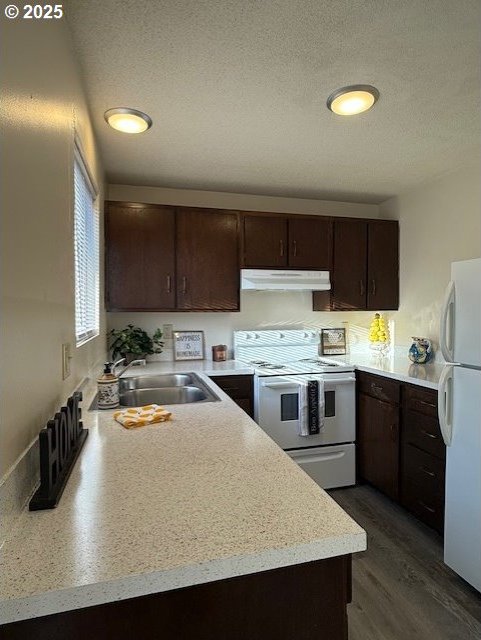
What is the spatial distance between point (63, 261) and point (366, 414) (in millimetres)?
2407

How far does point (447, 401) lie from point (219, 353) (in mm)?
1786

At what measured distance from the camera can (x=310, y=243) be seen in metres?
3.19

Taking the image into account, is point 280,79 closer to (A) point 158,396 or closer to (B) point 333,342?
(A) point 158,396

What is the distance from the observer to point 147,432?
1.34 metres

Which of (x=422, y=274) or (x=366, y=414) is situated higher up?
(x=422, y=274)

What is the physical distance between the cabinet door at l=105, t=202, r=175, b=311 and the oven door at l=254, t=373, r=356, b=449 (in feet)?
3.40

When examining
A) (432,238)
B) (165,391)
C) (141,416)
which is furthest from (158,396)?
(432,238)

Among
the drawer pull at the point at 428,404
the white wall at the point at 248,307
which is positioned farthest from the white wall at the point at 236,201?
the drawer pull at the point at 428,404

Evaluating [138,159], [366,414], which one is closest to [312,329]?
[366,414]

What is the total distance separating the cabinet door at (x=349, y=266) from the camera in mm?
3260

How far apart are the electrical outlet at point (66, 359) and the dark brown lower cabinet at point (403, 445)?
2.00 metres

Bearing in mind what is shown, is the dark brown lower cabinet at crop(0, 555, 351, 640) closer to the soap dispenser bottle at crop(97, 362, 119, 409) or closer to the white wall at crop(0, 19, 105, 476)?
the white wall at crop(0, 19, 105, 476)

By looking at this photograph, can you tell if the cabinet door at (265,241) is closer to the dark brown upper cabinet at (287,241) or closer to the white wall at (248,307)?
the dark brown upper cabinet at (287,241)

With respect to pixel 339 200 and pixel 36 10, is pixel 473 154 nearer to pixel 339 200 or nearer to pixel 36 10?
pixel 339 200
